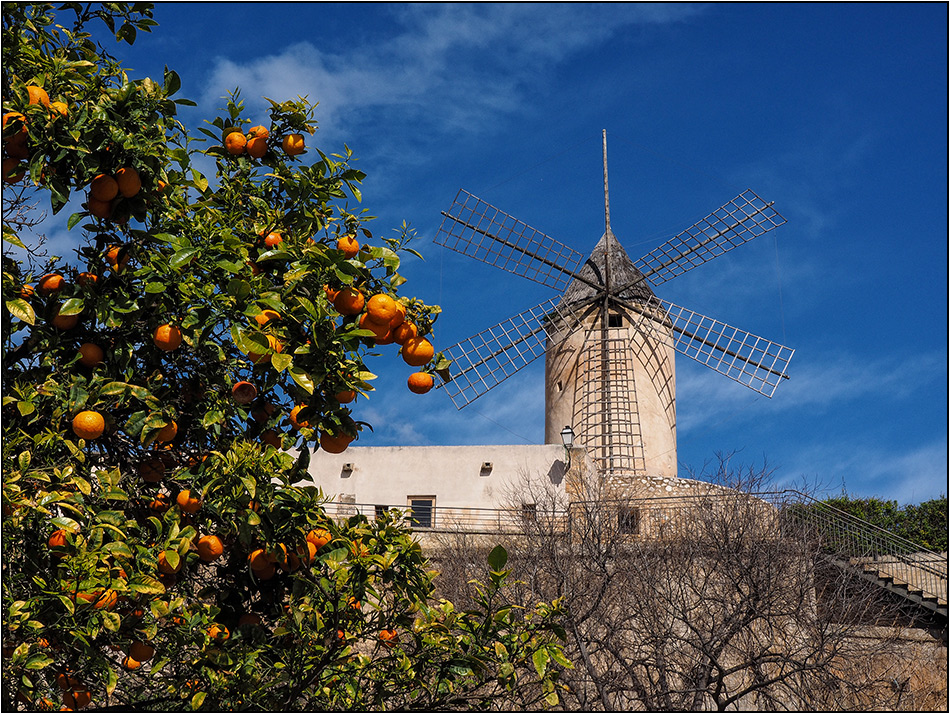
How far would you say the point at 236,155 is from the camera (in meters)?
3.75

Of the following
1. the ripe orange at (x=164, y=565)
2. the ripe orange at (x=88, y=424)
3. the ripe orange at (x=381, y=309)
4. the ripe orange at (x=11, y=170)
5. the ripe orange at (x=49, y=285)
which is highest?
the ripe orange at (x=11, y=170)

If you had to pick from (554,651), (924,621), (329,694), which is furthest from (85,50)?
(924,621)

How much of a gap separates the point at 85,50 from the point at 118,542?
6.09ft

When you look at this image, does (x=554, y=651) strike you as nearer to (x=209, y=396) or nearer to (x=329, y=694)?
(x=329, y=694)

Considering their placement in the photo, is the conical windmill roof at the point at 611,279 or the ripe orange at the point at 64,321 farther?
the conical windmill roof at the point at 611,279

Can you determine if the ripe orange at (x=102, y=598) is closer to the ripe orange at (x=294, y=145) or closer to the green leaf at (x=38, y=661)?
the green leaf at (x=38, y=661)

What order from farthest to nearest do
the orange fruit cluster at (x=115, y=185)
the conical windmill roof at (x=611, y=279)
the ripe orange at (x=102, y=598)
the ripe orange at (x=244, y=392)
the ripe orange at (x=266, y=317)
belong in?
the conical windmill roof at (x=611, y=279) < the ripe orange at (x=244, y=392) < the orange fruit cluster at (x=115, y=185) < the ripe orange at (x=266, y=317) < the ripe orange at (x=102, y=598)

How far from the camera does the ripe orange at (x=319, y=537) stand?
3152 millimetres

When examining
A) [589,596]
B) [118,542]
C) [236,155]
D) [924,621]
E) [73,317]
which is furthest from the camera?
[924,621]

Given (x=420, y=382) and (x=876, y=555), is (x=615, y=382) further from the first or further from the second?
(x=420, y=382)

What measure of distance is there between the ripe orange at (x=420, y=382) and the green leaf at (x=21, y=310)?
1.37 meters

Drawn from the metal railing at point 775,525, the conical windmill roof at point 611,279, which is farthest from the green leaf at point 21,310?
the conical windmill roof at point 611,279

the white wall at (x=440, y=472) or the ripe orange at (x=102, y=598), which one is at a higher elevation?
the white wall at (x=440, y=472)

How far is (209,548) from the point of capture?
302cm
